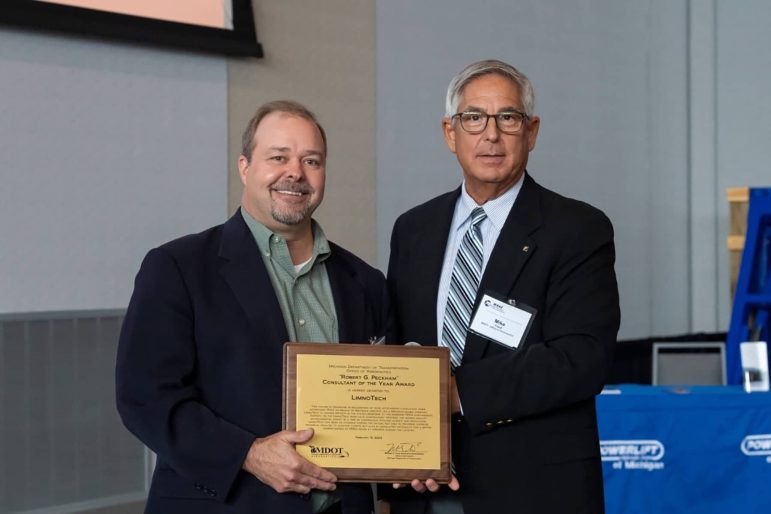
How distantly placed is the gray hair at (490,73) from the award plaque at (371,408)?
61cm

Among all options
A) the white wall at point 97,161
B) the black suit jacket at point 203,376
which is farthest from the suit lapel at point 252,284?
the white wall at point 97,161

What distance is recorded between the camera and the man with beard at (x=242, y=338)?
1.87 m

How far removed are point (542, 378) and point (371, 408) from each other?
359 mm

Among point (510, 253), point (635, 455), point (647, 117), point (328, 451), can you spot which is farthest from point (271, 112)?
point (647, 117)

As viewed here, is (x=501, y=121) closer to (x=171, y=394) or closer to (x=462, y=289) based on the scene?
(x=462, y=289)

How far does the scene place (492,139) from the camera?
2.16 meters

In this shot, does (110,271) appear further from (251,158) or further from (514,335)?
Result: (514,335)

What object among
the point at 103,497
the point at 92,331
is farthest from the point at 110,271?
the point at 103,497

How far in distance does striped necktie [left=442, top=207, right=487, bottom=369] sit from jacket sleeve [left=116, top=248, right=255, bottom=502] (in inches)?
19.8

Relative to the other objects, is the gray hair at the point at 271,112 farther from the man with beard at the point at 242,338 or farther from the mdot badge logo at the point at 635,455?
the mdot badge logo at the point at 635,455

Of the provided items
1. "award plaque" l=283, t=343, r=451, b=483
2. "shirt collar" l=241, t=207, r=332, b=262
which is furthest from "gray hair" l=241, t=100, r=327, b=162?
"award plaque" l=283, t=343, r=451, b=483

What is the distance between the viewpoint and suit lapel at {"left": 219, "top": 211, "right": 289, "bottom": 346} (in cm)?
A: 197

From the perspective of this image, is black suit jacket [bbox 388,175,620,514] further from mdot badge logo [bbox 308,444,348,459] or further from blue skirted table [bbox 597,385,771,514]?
blue skirted table [bbox 597,385,771,514]

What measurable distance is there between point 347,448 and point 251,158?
647 millimetres
